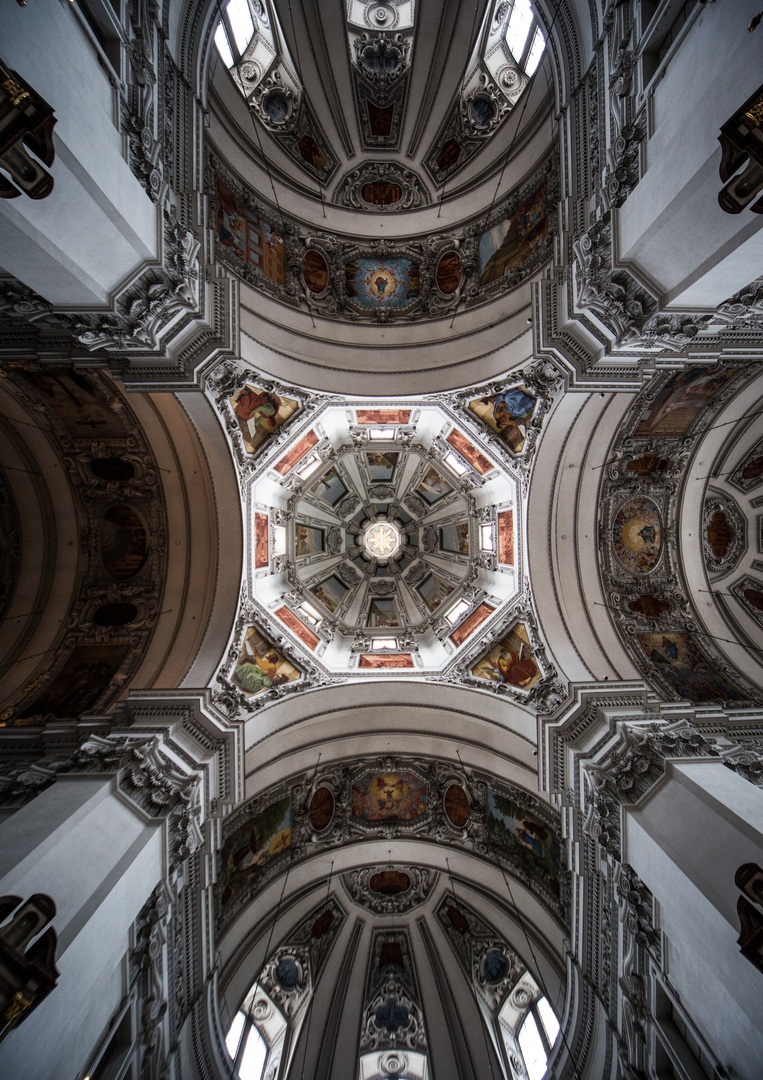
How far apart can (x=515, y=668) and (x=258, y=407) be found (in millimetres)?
8754

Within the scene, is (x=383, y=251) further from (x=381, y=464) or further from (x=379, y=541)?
(x=379, y=541)

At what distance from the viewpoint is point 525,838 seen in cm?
1218

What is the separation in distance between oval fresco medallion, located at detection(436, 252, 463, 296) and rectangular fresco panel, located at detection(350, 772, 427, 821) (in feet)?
41.0

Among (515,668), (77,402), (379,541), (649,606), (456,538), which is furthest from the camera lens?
(379,541)

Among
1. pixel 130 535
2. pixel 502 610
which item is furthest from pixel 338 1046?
pixel 130 535

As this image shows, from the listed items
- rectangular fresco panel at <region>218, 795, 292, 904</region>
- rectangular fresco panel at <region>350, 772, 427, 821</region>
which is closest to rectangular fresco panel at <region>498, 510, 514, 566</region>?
rectangular fresco panel at <region>350, 772, 427, 821</region>

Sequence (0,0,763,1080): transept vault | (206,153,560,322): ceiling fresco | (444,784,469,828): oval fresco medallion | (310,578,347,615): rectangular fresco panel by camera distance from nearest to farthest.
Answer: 1. (0,0,763,1080): transept vault
2. (206,153,560,322): ceiling fresco
3. (444,784,469,828): oval fresco medallion
4. (310,578,347,615): rectangular fresco panel

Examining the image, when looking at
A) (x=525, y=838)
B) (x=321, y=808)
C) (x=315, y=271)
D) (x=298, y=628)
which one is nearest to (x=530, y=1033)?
(x=525, y=838)

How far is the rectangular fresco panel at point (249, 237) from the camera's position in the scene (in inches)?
388

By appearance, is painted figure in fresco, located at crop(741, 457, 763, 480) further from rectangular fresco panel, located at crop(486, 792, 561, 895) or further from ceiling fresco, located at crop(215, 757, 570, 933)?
rectangular fresco panel, located at crop(486, 792, 561, 895)

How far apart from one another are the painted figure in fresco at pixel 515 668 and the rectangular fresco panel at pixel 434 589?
3.77 metres

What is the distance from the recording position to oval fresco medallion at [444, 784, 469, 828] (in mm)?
13477

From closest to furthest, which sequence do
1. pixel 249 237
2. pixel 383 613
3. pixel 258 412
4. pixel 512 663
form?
pixel 249 237 → pixel 258 412 → pixel 512 663 → pixel 383 613

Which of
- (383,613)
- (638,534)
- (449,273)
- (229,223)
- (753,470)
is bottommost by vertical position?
(383,613)
